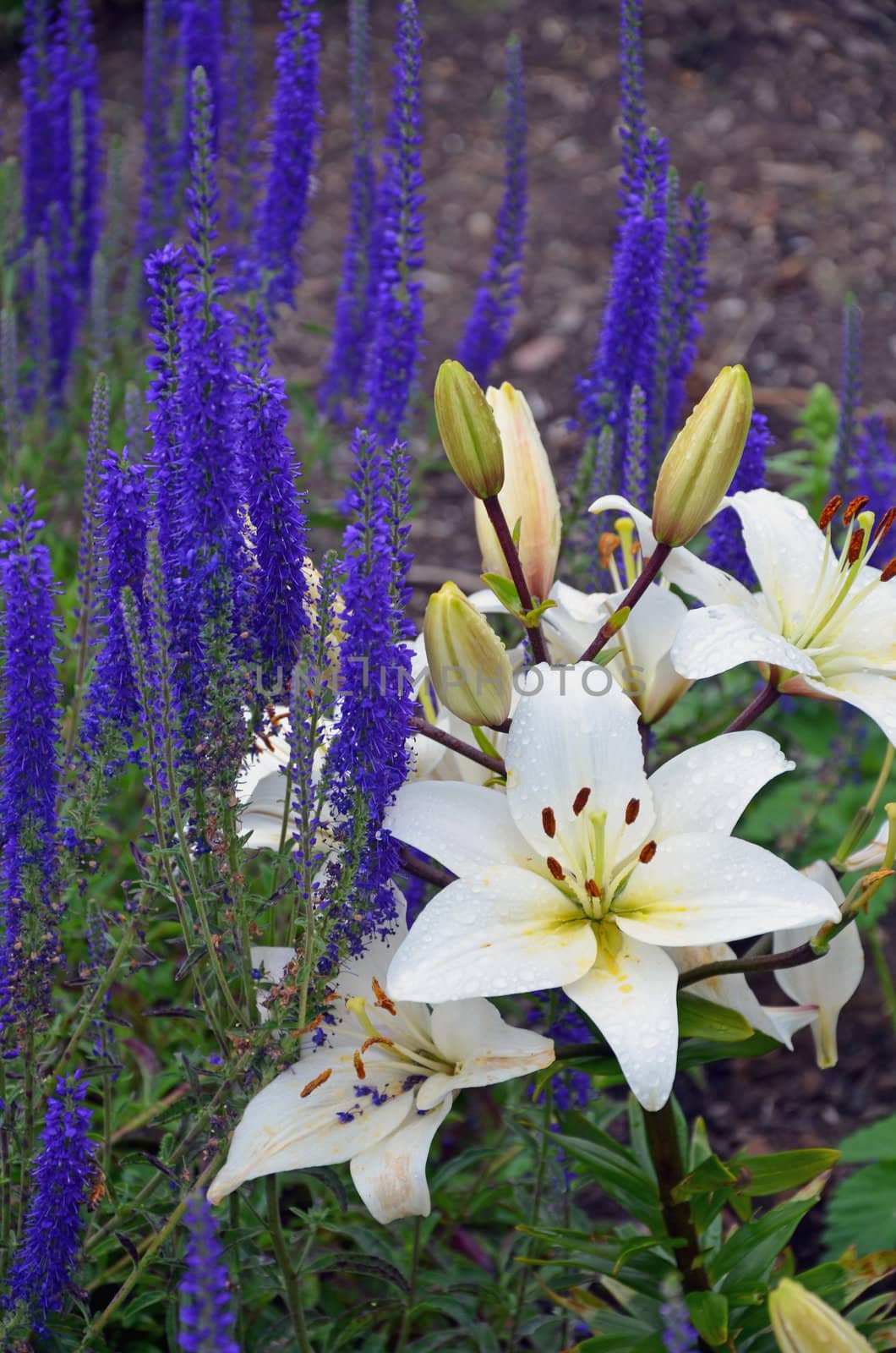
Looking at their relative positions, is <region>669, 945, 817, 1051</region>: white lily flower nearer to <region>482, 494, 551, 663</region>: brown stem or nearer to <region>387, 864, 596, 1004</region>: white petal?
<region>387, 864, 596, 1004</region>: white petal

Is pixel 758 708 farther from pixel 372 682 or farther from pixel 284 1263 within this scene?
pixel 284 1263

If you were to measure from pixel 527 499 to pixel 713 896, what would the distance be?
525 millimetres

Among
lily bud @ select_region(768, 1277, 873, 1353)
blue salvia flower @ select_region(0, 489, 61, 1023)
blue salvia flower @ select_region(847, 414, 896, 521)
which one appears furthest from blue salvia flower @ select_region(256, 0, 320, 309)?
lily bud @ select_region(768, 1277, 873, 1353)

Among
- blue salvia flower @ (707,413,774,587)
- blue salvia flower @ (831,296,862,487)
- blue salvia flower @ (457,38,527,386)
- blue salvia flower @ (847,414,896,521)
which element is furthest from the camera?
blue salvia flower @ (457,38,527,386)

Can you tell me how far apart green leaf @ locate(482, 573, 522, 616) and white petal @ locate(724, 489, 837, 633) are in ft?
0.98

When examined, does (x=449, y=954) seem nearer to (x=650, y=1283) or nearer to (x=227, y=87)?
(x=650, y=1283)

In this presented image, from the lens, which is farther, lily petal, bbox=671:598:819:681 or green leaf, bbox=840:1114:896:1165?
green leaf, bbox=840:1114:896:1165

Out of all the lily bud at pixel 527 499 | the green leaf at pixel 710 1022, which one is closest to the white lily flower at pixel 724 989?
the green leaf at pixel 710 1022

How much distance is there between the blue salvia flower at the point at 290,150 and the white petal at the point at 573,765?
1.67 metres

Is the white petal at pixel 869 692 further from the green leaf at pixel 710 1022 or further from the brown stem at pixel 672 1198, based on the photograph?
the brown stem at pixel 672 1198

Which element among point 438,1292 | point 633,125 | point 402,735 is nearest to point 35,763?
point 402,735

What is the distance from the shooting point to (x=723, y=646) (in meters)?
1.50

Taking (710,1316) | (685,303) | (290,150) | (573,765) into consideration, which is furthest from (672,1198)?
(290,150)

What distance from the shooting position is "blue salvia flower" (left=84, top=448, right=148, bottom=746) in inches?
60.2
